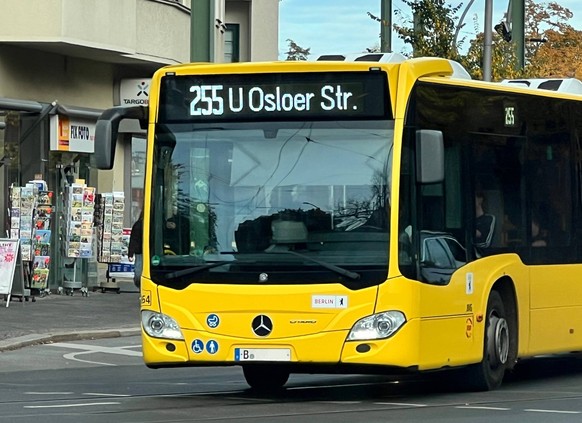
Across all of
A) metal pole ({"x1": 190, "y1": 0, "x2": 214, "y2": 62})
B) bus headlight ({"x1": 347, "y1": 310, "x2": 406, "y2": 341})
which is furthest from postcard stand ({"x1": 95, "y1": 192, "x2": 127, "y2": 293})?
bus headlight ({"x1": 347, "y1": 310, "x2": 406, "y2": 341})

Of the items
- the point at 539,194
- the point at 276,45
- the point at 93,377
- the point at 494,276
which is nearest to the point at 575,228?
the point at 539,194

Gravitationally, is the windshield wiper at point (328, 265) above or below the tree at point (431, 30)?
below

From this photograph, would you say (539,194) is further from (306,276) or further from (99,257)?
(99,257)

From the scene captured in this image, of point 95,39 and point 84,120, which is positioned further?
point 84,120

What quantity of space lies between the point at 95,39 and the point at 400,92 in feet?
48.9

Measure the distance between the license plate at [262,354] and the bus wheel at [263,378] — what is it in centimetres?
162

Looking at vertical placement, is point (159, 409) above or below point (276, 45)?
below

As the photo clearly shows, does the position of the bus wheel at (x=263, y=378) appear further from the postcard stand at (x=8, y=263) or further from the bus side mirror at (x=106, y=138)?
the postcard stand at (x=8, y=263)

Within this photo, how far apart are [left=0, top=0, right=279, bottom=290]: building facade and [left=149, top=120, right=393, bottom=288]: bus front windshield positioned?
45.1 feet

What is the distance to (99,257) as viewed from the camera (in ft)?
93.6

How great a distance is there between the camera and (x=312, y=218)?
12.3m

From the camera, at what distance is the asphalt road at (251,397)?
11469 mm

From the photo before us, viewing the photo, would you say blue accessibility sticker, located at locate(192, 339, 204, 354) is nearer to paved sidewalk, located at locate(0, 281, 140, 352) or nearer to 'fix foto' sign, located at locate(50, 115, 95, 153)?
paved sidewalk, located at locate(0, 281, 140, 352)

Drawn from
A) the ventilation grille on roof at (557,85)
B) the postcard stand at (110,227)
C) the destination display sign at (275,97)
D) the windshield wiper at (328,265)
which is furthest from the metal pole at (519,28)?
the windshield wiper at (328,265)
